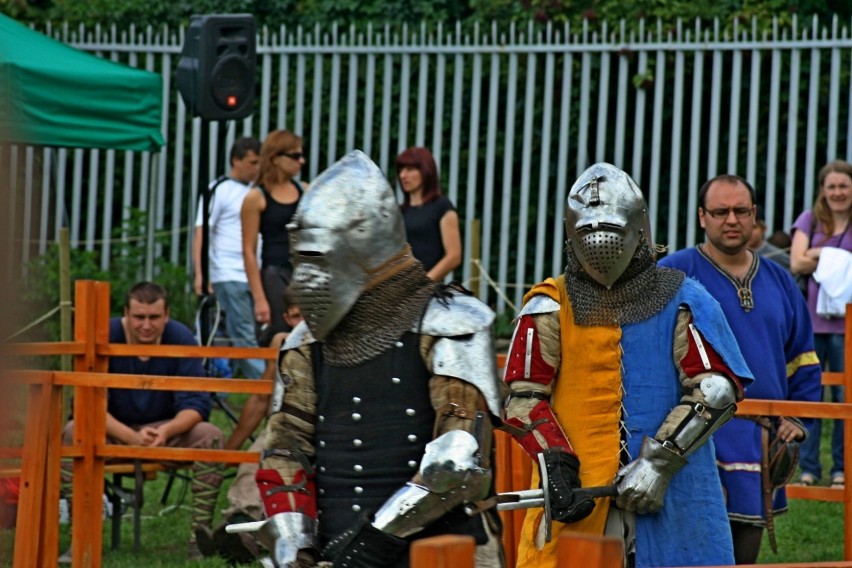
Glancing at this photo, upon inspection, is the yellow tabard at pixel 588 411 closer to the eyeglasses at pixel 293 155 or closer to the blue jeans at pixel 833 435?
the blue jeans at pixel 833 435

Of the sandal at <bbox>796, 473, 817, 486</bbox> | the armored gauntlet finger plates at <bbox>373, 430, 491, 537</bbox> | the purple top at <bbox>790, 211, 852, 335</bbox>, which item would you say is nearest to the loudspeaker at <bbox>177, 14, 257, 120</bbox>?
the purple top at <bbox>790, 211, 852, 335</bbox>

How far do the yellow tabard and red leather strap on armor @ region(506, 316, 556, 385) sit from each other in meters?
0.07

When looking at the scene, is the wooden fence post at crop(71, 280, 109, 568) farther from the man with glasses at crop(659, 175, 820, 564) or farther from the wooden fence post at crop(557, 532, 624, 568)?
the wooden fence post at crop(557, 532, 624, 568)

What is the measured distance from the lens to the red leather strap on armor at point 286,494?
3.86 metres

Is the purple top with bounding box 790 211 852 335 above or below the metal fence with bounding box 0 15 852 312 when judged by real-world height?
below

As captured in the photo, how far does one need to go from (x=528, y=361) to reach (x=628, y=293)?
13.5 inches

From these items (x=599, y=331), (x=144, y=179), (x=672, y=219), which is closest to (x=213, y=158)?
(x=144, y=179)

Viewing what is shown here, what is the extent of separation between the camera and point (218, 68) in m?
9.94

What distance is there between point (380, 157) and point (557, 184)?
1.39m

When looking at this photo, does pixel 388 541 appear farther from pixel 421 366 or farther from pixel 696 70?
pixel 696 70

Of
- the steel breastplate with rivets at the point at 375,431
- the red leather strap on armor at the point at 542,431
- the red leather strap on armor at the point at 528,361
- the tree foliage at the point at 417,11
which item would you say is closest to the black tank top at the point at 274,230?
the tree foliage at the point at 417,11

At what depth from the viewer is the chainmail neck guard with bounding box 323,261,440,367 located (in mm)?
3875

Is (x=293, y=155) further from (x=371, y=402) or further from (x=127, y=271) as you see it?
(x=371, y=402)

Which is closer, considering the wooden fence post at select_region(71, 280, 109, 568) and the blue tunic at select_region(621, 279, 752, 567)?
the blue tunic at select_region(621, 279, 752, 567)
